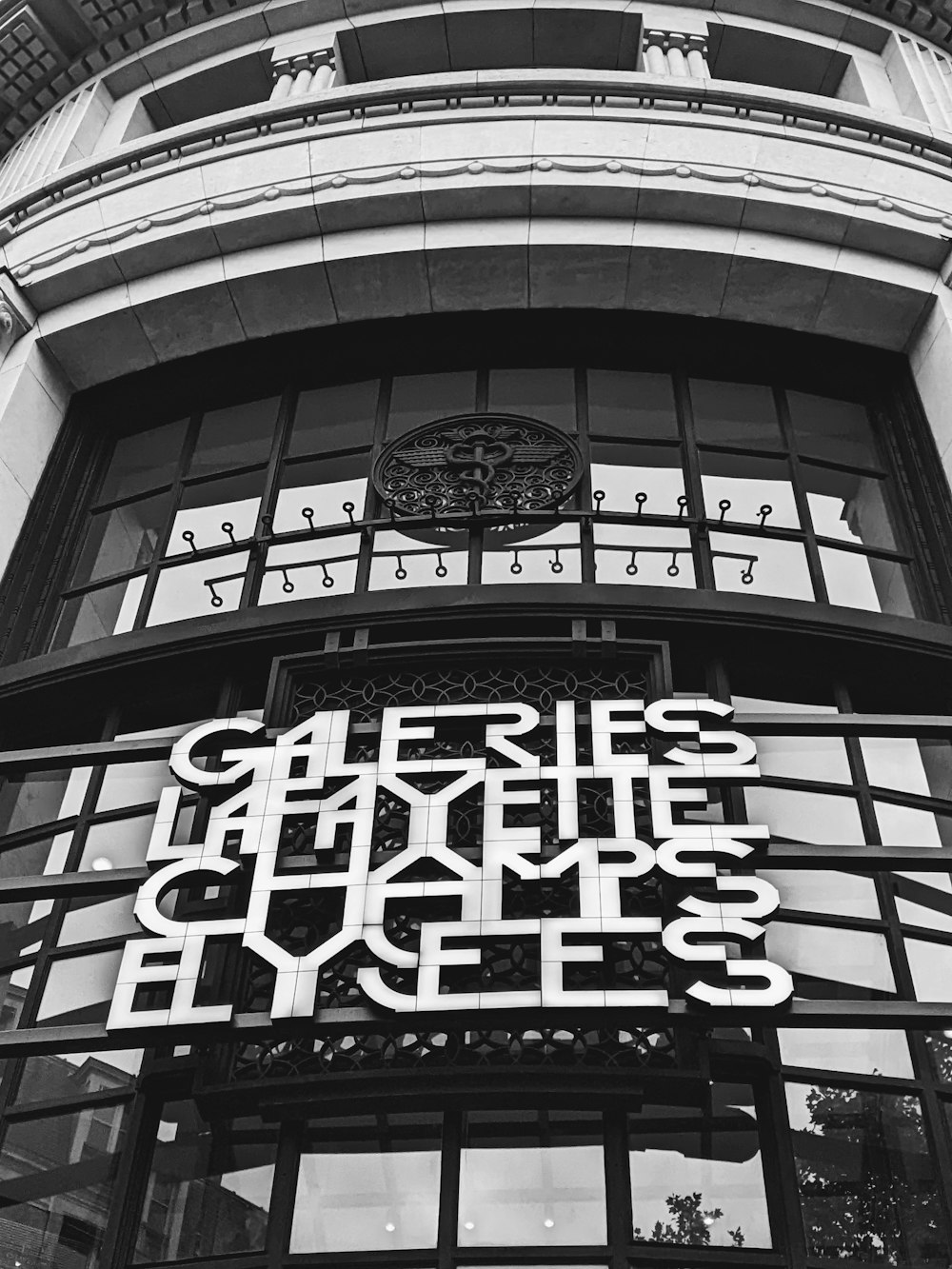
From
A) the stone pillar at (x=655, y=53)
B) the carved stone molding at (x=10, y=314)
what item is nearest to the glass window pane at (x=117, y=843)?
the carved stone molding at (x=10, y=314)

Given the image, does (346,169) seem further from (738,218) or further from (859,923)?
(859,923)

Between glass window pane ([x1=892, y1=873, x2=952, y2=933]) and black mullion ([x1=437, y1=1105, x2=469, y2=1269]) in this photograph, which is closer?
black mullion ([x1=437, y1=1105, x2=469, y2=1269])

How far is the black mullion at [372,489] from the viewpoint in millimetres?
11234

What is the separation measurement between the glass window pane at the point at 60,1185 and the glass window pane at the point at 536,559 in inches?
204

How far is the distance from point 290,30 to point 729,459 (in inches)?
347

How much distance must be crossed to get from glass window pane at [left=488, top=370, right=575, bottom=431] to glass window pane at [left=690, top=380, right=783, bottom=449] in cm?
122

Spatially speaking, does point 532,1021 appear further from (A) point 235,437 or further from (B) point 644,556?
(A) point 235,437

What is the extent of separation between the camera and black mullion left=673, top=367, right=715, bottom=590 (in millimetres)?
11164

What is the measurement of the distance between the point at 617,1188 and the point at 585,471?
6.26m

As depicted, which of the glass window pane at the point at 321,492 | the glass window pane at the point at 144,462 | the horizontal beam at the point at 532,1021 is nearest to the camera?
the horizontal beam at the point at 532,1021

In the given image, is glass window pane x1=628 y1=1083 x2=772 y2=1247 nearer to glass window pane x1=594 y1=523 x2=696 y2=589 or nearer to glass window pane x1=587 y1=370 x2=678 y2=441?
glass window pane x1=594 y1=523 x2=696 y2=589

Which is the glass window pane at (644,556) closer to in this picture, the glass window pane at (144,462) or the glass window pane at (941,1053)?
the glass window pane at (941,1053)

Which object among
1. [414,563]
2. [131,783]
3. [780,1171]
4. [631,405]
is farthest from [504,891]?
[631,405]

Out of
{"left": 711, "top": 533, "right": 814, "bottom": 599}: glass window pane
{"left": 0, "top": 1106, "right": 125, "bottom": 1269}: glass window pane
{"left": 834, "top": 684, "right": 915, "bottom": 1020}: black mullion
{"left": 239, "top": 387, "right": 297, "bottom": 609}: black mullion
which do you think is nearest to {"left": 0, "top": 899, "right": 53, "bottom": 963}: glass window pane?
{"left": 0, "top": 1106, "right": 125, "bottom": 1269}: glass window pane
